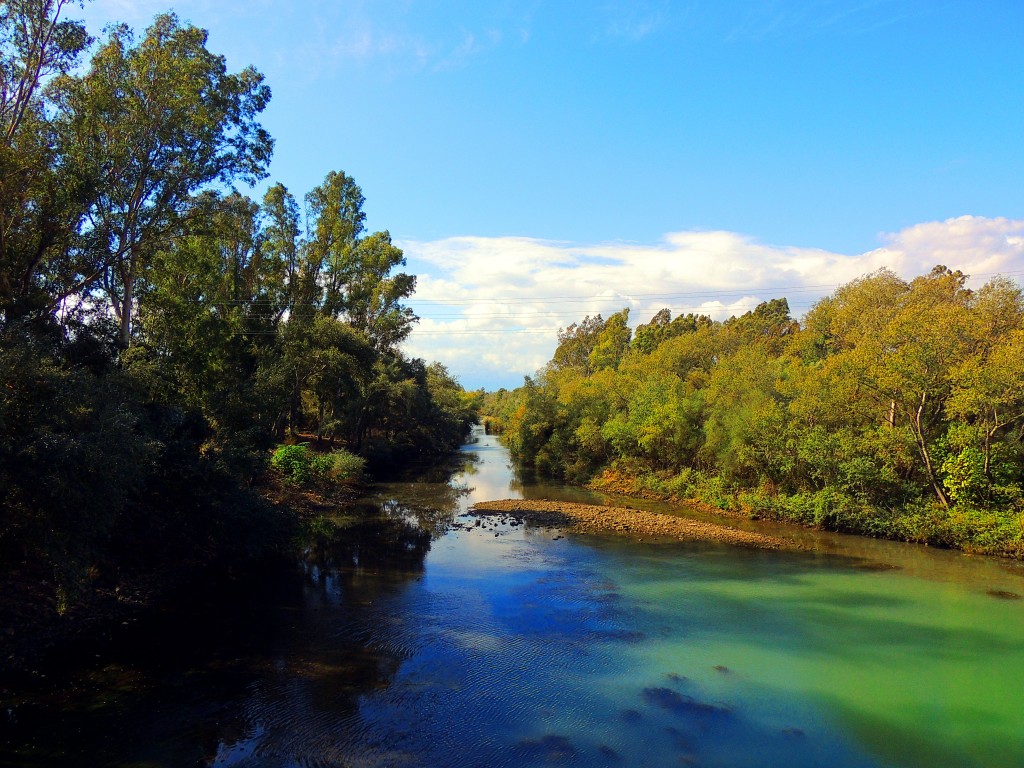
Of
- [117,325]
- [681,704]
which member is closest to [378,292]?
[117,325]

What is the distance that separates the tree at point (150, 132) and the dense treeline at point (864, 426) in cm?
2647

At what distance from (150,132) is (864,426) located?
31.0 meters

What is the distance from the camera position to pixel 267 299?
40.2 metres

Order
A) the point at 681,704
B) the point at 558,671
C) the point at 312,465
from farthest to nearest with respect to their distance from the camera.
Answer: the point at 312,465 < the point at 558,671 < the point at 681,704

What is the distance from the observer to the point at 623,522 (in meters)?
29.3

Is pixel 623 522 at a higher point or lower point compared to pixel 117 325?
lower

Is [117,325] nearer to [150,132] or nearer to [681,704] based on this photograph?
[150,132]

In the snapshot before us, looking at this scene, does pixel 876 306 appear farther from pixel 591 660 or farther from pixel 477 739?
pixel 477 739

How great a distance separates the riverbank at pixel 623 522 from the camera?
26.1 meters

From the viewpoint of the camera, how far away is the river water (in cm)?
1008

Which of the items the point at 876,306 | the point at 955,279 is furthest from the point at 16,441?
the point at 955,279

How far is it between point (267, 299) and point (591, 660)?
34.3 m

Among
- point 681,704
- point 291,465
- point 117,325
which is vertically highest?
point 117,325

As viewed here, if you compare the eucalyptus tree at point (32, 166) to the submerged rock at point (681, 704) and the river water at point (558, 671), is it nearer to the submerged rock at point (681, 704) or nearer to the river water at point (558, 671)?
the river water at point (558, 671)
